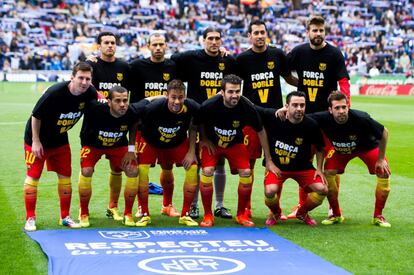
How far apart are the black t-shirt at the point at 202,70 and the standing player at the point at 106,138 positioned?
121 centimetres

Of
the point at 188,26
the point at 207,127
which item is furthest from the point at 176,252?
the point at 188,26

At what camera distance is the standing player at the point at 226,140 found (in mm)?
9594

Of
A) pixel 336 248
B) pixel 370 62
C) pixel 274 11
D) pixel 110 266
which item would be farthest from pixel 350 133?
pixel 274 11

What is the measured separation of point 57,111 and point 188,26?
41.4m

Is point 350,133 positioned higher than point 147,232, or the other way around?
point 350,133

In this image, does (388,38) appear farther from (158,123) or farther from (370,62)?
(158,123)

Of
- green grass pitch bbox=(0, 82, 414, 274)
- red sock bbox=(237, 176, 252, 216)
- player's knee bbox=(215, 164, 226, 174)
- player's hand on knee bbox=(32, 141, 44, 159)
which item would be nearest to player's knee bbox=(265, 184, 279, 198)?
red sock bbox=(237, 176, 252, 216)

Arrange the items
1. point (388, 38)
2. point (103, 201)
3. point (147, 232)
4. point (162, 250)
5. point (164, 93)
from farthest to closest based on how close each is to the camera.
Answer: point (388, 38), point (103, 201), point (164, 93), point (147, 232), point (162, 250)

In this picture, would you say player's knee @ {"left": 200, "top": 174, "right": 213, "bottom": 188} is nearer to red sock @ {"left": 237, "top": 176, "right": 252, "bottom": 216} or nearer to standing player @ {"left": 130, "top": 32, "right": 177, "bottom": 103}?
red sock @ {"left": 237, "top": 176, "right": 252, "bottom": 216}

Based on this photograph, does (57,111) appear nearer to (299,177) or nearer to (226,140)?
(226,140)

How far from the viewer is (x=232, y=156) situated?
984cm

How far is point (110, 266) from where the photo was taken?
290 inches

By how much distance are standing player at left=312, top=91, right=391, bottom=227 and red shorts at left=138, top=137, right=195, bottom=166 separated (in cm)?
165

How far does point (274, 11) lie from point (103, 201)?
43864 mm
